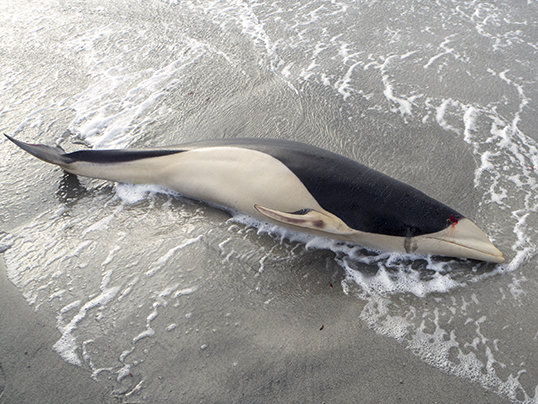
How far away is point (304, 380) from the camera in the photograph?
254cm

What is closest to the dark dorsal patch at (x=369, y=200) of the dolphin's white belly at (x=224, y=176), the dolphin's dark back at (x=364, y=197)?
the dolphin's dark back at (x=364, y=197)

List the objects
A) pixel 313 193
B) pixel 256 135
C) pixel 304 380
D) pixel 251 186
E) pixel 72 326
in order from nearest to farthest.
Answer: pixel 304 380 < pixel 72 326 < pixel 313 193 < pixel 251 186 < pixel 256 135

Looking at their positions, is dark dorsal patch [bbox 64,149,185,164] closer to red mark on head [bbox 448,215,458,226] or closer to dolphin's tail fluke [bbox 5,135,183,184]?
dolphin's tail fluke [bbox 5,135,183,184]

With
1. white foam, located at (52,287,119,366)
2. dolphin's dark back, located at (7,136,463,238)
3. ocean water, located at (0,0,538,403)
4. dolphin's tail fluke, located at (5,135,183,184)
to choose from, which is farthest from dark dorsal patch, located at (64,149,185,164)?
white foam, located at (52,287,119,366)

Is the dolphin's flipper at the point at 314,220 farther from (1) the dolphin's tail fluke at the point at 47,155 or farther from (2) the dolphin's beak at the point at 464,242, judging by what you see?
(1) the dolphin's tail fluke at the point at 47,155

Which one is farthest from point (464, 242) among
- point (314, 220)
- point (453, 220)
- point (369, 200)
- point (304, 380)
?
point (304, 380)

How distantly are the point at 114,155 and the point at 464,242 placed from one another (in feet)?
9.91

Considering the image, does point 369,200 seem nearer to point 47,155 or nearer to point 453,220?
point 453,220

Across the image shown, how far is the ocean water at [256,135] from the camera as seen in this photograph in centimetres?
284

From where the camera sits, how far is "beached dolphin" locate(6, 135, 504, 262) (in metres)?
3.10

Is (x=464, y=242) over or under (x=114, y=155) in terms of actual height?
under

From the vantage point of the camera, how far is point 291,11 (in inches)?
273

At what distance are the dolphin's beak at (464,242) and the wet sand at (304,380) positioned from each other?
82 centimetres

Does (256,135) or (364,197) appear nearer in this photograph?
(364,197)
